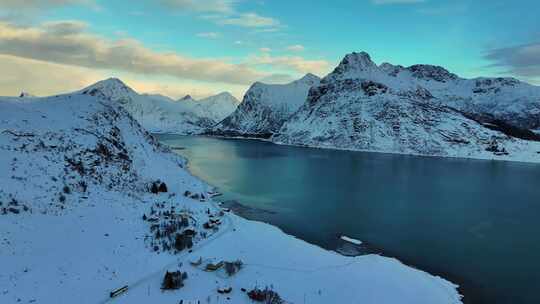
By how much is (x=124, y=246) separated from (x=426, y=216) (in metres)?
31.1

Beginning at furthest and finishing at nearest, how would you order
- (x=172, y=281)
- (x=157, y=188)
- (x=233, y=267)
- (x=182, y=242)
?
(x=157, y=188) → (x=182, y=242) → (x=233, y=267) → (x=172, y=281)

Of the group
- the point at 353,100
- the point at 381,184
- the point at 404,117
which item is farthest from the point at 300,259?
the point at 353,100

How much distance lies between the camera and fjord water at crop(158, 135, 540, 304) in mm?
24016

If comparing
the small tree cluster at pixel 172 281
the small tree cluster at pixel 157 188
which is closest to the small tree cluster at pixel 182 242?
the small tree cluster at pixel 172 281

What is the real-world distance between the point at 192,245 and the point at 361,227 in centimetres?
1700

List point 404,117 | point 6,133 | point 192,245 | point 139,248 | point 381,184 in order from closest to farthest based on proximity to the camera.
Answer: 1. point 139,248
2. point 192,245
3. point 6,133
4. point 381,184
5. point 404,117

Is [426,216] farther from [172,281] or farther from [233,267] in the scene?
[172,281]

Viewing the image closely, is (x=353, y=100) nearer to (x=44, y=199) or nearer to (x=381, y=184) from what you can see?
(x=381, y=184)

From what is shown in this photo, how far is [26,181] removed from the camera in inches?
979

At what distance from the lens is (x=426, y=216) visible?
39.1m

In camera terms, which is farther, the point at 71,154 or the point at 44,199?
the point at 71,154

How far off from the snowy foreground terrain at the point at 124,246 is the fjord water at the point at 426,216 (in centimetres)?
346

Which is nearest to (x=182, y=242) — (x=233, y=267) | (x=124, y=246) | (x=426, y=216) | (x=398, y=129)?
(x=124, y=246)

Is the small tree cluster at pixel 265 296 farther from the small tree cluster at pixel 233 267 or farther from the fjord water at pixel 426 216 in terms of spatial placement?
the fjord water at pixel 426 216
